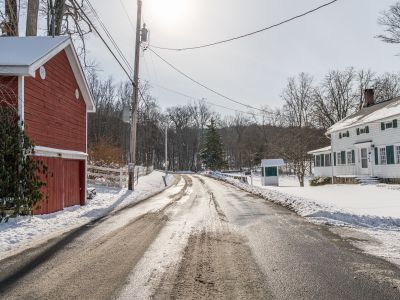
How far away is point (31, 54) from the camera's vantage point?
12766mm

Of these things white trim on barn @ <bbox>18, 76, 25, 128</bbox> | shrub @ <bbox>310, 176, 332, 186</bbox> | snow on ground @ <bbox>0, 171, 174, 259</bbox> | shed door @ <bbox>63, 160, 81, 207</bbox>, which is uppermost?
white trim on barn @ <bbox>18, 76, 25, 128</bbox>

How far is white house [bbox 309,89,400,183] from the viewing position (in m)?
27.1

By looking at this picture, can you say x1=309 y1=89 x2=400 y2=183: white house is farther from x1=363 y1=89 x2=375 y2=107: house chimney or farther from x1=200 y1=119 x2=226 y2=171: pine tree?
x1=200 y1=119 x2=226 y2=171: pine tree

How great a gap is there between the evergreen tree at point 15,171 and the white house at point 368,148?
21.9 m

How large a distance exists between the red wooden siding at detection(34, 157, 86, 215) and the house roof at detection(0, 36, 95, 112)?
112 inches

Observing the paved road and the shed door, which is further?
the shed door

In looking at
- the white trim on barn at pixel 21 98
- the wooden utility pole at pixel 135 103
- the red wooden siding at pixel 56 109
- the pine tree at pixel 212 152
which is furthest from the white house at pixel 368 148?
the pine tree at pixel 212 152

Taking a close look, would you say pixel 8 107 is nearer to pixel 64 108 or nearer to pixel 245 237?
pixel 64 108

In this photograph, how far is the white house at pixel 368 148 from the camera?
89.0 feet

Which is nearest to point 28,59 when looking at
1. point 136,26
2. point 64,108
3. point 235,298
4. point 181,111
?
point 64,108

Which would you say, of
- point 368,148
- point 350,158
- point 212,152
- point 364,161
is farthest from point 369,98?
point 212,152

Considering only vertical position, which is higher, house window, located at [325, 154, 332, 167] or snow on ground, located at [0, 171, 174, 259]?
house window, located at [325, 154, 332, 167]

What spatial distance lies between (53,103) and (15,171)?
374 centimetres

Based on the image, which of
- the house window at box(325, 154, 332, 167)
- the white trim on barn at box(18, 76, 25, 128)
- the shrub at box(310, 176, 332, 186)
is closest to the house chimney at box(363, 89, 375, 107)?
the house window at box(325, 154, 332, 167)
